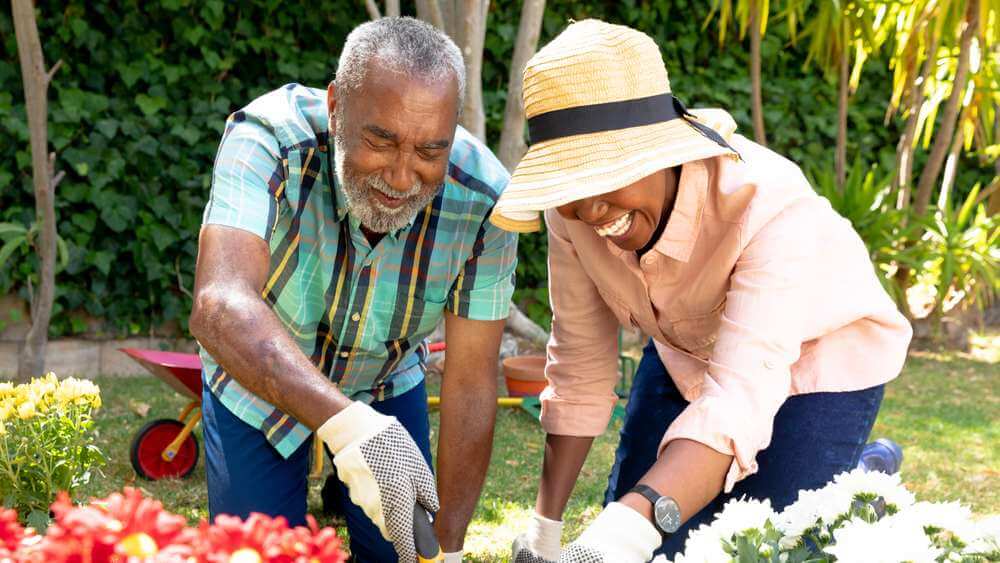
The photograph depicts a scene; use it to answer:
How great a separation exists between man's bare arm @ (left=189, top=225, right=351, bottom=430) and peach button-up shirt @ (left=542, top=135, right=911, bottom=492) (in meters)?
0.69

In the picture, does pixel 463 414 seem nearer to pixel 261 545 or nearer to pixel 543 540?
pixel 543 540

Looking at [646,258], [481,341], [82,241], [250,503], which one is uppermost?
[646,258]

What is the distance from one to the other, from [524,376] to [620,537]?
345 cm

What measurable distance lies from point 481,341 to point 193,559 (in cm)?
162

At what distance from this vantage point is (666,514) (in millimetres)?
1886

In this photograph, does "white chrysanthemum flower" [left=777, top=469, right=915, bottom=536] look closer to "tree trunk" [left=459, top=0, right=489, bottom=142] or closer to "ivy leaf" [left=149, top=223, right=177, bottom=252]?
"tree trunk" [left=459, top=0, right=489, bottom=142]

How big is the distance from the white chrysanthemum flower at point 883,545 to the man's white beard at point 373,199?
49.8 inches

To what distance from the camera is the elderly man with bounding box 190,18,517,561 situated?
1.95 metres

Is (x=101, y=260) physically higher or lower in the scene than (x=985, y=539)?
lower

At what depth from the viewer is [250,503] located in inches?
113

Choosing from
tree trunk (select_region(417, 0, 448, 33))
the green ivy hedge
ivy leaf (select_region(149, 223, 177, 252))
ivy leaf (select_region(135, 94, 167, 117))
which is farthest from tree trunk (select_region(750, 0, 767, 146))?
ivy leaf (select_region(149, 223, 177, 252))

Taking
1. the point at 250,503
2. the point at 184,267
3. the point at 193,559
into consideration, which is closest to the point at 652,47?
the point at 193,559

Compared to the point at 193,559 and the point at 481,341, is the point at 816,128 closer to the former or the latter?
the point at 481,341

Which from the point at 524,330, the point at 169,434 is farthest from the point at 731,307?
the point at 524,330
